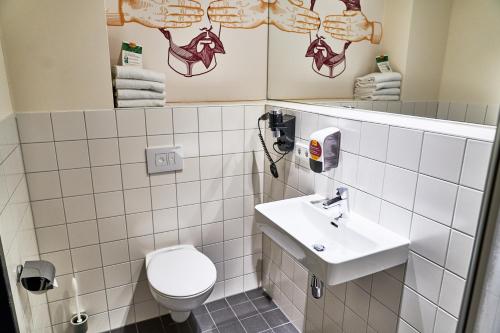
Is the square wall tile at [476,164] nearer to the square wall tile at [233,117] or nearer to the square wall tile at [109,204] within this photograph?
the square wall tile at [233,117]

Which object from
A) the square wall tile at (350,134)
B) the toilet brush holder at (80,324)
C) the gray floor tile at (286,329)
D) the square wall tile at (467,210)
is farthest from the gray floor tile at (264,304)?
the square wall tile at (467,210)

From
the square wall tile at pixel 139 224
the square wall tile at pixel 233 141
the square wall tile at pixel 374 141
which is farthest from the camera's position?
the square wall tile at pixel 233 141

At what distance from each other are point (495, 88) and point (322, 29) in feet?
3.91

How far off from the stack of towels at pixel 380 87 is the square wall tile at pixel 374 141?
0.36m

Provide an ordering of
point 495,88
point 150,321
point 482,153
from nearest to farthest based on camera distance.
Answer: point 482,153 → point 495,88 → point 150,321

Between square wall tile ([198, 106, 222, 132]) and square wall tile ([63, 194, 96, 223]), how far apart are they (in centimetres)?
71

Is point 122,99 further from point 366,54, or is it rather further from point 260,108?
point 366,54

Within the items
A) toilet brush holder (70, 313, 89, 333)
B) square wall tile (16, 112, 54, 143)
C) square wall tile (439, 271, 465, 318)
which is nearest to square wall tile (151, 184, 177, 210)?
square wall tile (16, 112, 54, 143)

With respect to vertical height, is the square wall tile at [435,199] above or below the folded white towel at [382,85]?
below

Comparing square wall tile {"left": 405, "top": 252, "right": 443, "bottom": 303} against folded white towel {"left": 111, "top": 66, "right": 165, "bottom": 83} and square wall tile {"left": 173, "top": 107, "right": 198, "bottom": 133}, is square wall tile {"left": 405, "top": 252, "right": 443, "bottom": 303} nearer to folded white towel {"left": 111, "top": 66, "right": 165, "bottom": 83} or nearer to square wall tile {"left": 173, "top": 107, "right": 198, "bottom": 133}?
square wall tile {"left": 173, "top": 107, "right": 198, "bottom": 133}

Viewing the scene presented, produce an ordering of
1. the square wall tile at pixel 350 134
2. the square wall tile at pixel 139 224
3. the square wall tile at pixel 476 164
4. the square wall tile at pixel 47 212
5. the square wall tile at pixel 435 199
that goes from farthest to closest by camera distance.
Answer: the square wall tile at pixel 139 224 < the square wall tile at pixel 47 212 < the square wall tile at pixel 350 134 < the square wall tile at pixel 435 199 < the square wall tile at pixel 476 164

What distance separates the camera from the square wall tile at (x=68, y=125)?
1643 mm

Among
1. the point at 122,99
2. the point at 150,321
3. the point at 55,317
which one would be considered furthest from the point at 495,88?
the point at 55,317

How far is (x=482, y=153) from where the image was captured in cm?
97
